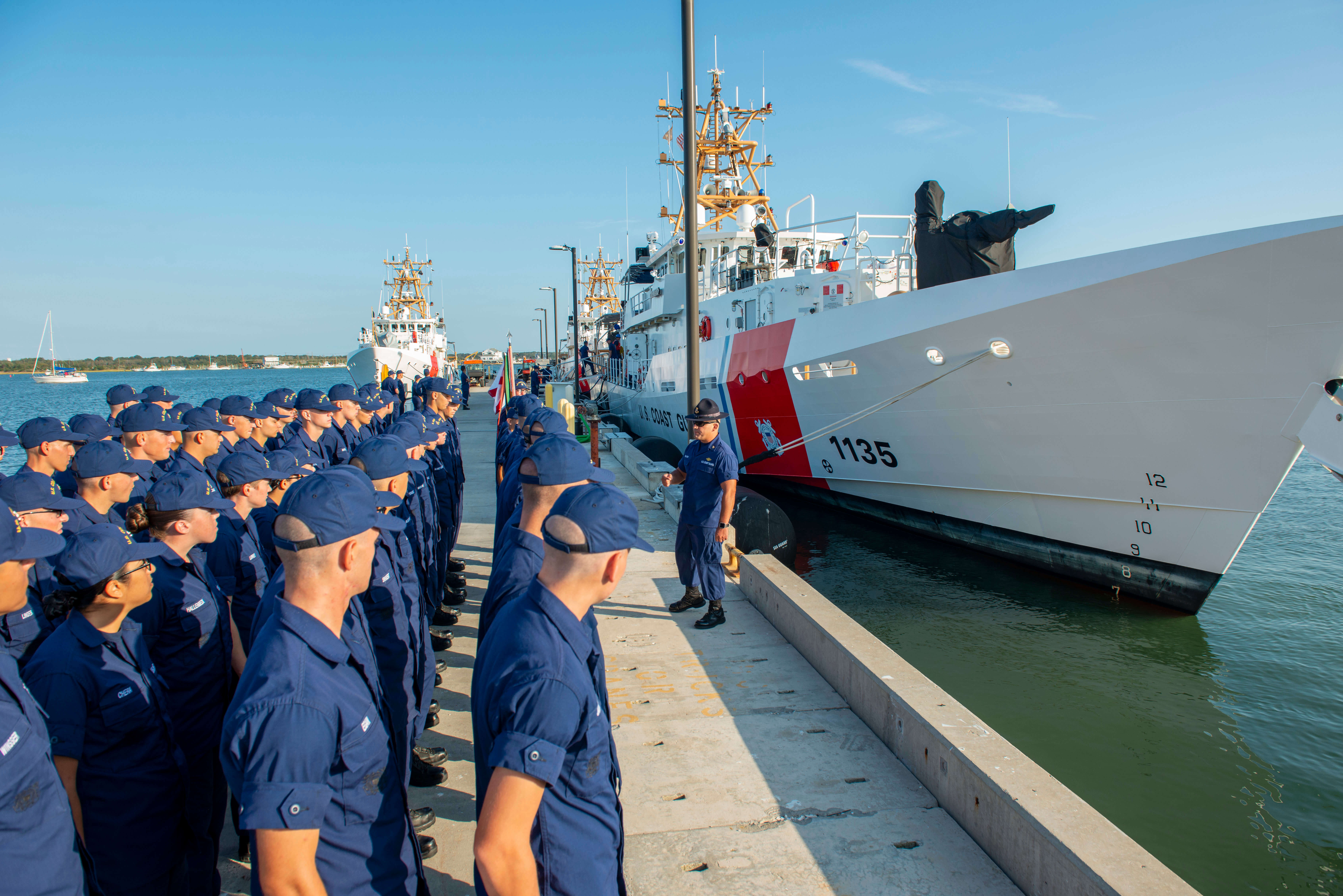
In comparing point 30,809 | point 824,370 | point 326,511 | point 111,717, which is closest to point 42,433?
point 111,717

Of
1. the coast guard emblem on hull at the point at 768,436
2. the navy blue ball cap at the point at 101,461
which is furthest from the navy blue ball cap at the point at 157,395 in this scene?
the coast guard emblem on hull at the point at 768,436

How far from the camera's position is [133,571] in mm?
2188

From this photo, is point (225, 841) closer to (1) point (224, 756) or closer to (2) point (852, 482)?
(1) point (224, 756)

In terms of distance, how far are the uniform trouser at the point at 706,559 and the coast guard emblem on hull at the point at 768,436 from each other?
20.8 ft

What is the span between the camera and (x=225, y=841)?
307 centimetres

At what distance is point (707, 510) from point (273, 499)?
9.14 feet

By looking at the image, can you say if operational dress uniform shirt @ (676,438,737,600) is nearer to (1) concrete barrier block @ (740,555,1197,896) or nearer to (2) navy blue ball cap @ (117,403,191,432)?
(1) concrete barrier block @ (740,555,1197,896)

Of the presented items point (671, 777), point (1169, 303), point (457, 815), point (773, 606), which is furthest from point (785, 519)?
point (457, 815)

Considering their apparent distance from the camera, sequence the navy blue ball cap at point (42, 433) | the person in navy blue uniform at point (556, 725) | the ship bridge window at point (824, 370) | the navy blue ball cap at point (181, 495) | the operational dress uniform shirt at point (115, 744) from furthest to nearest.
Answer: the ship bridge window at point (824, 370) → the navy blue ball cap at point (42, 433) → the navy blue ball cap at point (181, 495) → the operational dress uniform shirt at point (115, 744) → the person in navy blue uniform at point (556, 725)

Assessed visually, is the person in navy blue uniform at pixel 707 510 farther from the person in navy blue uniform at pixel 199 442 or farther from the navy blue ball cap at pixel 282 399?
the navy blue ball cap at pixel 282 399

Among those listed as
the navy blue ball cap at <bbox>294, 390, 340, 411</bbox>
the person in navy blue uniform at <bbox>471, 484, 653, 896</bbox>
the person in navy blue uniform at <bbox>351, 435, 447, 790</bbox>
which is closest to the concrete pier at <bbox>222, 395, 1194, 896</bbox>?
the person in navy blue uniform at <bbox>351, 435, 447, 790</bbox>

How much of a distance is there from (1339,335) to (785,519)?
5059mm

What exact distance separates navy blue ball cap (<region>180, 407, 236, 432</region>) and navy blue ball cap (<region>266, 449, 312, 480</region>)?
898 mm

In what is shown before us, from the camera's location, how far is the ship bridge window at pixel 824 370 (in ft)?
31.1
